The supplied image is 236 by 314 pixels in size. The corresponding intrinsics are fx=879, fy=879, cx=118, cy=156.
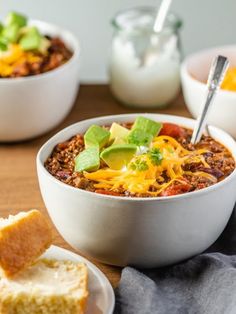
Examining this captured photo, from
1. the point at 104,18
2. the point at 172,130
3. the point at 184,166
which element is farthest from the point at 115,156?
the point at 104,18

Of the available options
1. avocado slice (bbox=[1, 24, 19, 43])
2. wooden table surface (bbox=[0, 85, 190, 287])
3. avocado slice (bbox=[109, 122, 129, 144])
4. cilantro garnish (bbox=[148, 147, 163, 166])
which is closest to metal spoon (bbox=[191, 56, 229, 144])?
avocado slice (bbox=[109, 122, 129, 144])

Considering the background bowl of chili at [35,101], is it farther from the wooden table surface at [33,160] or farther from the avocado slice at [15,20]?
the avocado slice at [15,20]

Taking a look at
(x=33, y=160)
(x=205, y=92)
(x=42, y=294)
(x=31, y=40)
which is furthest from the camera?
(x=31, y=40)

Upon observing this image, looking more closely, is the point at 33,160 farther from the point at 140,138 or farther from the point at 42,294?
the point at 42,294

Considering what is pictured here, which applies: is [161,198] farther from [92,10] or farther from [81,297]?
[92,10]

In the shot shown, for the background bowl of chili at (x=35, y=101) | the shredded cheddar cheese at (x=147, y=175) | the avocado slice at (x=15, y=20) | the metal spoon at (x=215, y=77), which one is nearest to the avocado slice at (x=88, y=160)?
the shredded cheddar cheese at (x=147, y=175)

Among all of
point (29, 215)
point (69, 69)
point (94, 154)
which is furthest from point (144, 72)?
point (29, 215)
